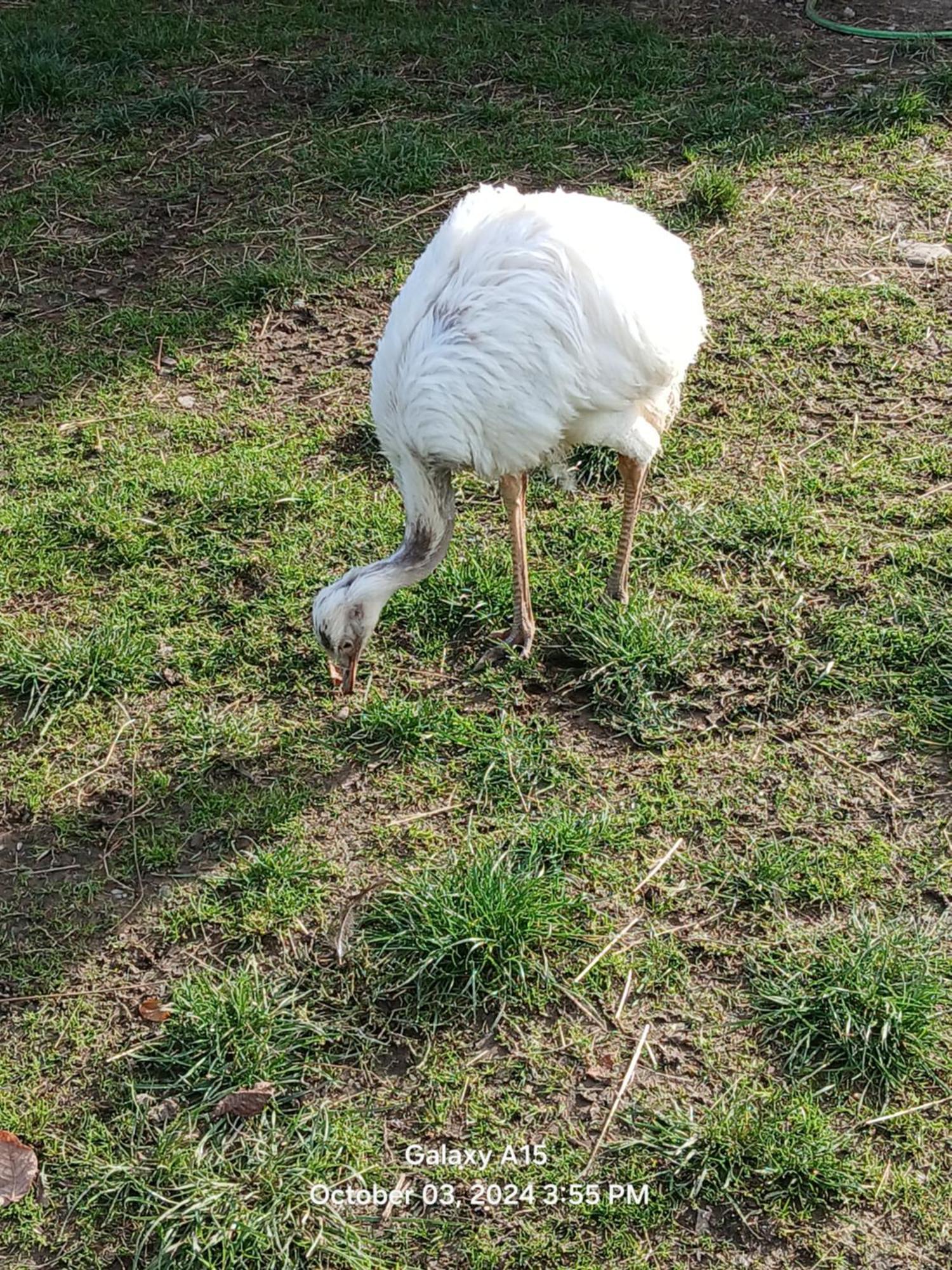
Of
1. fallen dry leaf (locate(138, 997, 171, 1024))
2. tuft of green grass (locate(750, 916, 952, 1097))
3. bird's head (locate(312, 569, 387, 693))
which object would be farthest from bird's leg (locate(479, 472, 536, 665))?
fallen dry leaf (locate(138, 997, 171, 1024))

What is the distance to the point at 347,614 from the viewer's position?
4355 mm

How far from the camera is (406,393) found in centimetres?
420

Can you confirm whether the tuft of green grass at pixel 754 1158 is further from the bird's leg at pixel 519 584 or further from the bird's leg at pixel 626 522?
the bird's leg at pixel 626 522

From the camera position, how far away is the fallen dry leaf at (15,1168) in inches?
136

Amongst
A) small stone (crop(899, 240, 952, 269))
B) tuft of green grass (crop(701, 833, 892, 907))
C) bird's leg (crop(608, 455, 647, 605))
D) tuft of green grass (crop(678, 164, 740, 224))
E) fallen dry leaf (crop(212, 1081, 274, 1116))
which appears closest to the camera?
fallen dry leaf (crop(212, 1081, 274, 1116))

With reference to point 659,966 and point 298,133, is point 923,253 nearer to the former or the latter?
point 298,133

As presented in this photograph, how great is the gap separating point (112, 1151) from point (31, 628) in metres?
Answer: 2.14

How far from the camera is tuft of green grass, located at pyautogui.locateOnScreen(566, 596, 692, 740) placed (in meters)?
4.57

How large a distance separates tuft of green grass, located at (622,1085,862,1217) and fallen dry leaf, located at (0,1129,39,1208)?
5.16 feet

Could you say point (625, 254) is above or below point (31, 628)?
above

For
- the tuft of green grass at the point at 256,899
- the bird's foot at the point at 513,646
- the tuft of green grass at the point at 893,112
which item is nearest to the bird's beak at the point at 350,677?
the bird's foot at the point at 513,646

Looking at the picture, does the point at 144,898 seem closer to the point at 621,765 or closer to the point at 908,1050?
the point at 621,765

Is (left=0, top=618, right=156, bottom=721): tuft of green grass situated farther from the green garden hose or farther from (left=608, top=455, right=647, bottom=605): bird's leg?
the green garden hose

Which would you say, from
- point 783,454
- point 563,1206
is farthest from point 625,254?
point 563,1206
